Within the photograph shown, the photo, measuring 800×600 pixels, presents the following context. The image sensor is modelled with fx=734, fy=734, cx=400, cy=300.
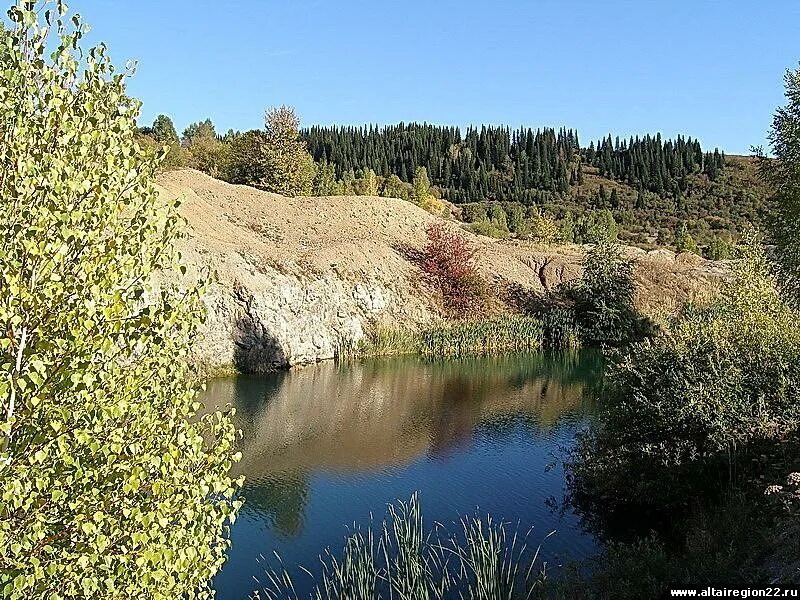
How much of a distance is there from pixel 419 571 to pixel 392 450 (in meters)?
10.6

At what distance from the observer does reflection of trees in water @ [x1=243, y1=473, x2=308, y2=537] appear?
14.2 metres

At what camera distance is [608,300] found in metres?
37.2

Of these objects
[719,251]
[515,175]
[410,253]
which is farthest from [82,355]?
[515,175]

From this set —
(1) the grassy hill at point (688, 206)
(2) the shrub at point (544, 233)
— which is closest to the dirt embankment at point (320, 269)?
(2) the shrub at point (544, 233)

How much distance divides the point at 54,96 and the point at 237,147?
5195cm

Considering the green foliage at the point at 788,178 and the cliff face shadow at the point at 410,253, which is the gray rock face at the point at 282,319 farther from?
the green foliage at the point at 788,178

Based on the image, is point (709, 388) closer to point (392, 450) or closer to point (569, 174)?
point (392, 450)

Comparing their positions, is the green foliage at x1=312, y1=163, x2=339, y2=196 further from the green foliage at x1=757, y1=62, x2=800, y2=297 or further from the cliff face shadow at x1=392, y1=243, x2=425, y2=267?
the green foliage at x1=757, y1=62, x2=800, y2=297

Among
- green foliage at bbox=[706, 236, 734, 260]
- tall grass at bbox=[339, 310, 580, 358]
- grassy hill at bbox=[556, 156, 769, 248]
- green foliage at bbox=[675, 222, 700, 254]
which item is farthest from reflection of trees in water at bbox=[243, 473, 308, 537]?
grassy hill at bbox=[556, 156, 769, 248]

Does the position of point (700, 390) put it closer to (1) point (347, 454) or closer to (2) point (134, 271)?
(1) point (347, 454)

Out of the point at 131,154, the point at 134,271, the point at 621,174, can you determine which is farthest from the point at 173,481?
the point at 621,174

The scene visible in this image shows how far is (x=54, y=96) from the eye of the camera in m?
4.73

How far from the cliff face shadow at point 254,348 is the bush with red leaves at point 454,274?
1209 centimetres

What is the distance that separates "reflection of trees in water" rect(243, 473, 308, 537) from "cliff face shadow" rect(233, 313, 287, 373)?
12562mm
